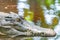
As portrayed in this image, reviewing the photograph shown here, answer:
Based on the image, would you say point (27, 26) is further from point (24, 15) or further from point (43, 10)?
point (43, 10)

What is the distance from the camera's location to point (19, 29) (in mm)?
1573

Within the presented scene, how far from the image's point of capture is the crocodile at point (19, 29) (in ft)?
5.09

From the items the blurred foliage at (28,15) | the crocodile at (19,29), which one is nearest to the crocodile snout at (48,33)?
the crocodile at (19,29)

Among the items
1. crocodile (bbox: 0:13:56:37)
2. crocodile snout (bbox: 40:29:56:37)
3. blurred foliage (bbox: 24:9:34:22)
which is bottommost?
crocodile snout (bbox: 40:29:56:37)

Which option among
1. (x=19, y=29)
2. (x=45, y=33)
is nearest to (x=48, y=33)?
(x=45, y=33)

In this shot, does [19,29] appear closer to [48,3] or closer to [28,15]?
[28,15]

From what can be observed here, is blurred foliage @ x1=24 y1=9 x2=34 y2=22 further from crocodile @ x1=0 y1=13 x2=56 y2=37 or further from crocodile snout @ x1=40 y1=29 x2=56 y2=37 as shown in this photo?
crocodile snout @ x1=40 y1=29 x2=56 y2=37

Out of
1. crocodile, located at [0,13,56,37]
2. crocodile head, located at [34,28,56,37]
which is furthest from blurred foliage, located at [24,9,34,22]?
crocodile head, located at [34,28,56,37]

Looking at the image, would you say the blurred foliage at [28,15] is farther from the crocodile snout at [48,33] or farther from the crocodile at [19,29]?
the crocodile snout at [48,33]

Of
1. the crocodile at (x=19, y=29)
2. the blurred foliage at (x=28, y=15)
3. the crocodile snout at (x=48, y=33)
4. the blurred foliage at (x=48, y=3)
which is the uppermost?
the blurred foliage at (x=48, y=3)

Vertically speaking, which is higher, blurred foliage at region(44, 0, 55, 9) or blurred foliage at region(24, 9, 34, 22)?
blurred foliage at region(44, 0, 55, 9)

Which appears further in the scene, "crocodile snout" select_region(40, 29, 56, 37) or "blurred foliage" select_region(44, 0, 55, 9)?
"blurred foliage" select_region(44, 0, 55, 9)

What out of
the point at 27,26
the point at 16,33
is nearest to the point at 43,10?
the point at 27,26

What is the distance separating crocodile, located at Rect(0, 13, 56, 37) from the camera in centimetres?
155
